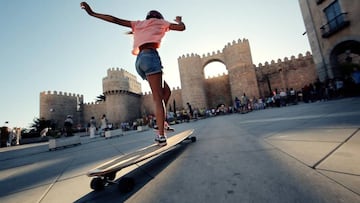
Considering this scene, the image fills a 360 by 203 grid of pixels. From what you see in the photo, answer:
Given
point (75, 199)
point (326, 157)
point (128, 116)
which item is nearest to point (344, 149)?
point (326, 157)

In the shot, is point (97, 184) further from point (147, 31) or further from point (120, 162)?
point (147, 31)

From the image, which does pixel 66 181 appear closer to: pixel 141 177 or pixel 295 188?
pixel 141 177

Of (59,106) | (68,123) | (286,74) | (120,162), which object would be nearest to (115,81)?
(59,106)

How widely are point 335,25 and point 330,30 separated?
34 cm

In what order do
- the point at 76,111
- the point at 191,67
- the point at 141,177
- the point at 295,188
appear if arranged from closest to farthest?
the point at 295,188, the point at 141,177, the point at 191,67, the point at 76,111

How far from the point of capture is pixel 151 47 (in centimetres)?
191

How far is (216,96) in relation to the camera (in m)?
26.8

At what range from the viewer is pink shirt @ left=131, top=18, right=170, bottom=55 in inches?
73.9

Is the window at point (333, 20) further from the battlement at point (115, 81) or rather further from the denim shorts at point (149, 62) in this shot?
the battlement at point (115, 81)

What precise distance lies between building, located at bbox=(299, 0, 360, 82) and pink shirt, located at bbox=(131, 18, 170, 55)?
38.9 feet

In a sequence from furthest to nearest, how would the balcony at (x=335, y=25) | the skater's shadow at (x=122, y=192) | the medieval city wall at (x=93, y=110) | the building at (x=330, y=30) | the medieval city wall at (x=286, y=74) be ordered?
1. the medieval city wall at (x=93, y=110)
2. the medieval city wall at (x=286, y=74)
3. the balcony at (x=335, y=25)
4. the building at (x=330, y=30)
5. the skater's shadow at (x=122, y=192)

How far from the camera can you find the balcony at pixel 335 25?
31.1ft

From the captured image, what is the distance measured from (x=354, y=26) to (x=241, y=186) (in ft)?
43.2

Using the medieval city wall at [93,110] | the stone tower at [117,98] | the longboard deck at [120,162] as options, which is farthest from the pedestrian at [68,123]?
the medieval city wall at [93,110]
